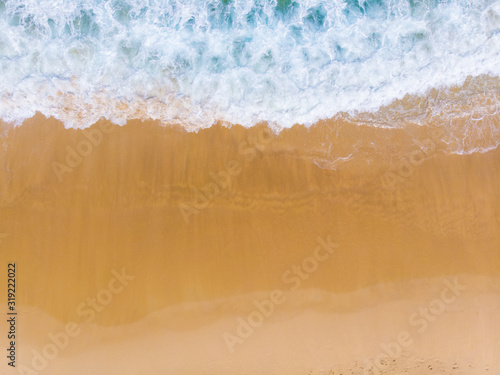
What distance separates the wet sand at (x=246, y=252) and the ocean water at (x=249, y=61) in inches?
33.6

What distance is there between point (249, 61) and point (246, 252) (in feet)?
12.8

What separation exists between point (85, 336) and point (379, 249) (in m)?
5.92

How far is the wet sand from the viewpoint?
5.82 m

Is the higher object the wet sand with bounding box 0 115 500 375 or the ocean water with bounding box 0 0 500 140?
the ocean water with bounding box 0 0 500 140

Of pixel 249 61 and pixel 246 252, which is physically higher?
pixel 249 61

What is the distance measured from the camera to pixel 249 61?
630 centimetres

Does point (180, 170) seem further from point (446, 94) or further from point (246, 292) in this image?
point (446, 94)

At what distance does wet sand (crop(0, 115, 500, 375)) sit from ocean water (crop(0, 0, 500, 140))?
0.85 m

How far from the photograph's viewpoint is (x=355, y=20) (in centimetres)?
634

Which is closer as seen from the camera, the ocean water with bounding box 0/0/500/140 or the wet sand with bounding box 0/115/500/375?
the wet sand with bounding box 0/115/500/375

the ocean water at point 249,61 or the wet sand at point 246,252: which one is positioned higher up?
the ocean water at point 249,61

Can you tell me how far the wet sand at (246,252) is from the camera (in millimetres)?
5816

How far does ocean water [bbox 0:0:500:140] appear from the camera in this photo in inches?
238

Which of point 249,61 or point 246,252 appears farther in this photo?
point 249,61
